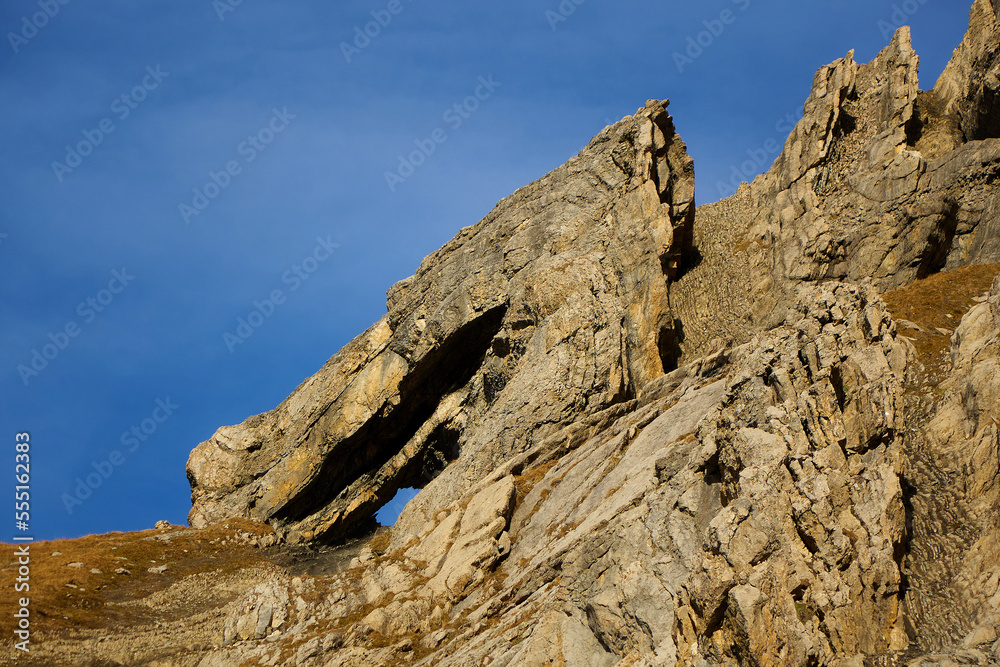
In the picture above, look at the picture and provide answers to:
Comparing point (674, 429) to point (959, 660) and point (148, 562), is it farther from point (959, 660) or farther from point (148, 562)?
point (148, 562)

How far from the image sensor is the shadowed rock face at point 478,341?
3822 cm

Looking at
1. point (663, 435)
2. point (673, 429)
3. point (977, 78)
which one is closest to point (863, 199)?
point (977, 78)

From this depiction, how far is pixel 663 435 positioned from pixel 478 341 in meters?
17.4

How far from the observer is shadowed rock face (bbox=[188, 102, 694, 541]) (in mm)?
38219

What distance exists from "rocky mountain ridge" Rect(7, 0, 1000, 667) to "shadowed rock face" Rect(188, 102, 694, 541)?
6.7 inches

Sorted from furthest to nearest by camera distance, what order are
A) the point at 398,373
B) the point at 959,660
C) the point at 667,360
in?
the point at 398,373, the point at 667,360, the point at 959,660

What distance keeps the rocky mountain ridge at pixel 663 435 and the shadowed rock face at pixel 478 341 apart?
0.55 ft

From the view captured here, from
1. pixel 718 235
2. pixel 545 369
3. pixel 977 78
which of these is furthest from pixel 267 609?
pixel 977 78

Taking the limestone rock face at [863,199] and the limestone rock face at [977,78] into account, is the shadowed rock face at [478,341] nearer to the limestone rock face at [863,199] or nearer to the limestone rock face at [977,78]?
the limestone rock face at [863,199]

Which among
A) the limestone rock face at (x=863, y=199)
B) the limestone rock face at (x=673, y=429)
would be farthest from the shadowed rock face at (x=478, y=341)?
the limestone rock face at (x=863, y=199)

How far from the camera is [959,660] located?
1405cm

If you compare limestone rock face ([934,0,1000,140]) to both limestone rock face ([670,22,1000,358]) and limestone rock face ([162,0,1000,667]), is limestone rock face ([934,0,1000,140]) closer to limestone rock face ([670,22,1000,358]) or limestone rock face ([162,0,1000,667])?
limestone rock face ([670,22,1000,358])

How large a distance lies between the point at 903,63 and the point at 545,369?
82.3 feet

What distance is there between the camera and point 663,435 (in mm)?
28031
